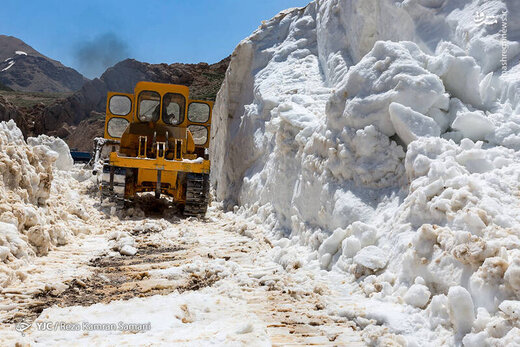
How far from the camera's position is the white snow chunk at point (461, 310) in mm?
2441

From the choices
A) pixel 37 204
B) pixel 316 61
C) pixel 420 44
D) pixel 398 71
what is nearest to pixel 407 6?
pixel 420 44

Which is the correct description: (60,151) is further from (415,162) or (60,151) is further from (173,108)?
(415,162)

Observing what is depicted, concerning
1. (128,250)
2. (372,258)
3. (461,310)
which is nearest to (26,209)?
(128,250)

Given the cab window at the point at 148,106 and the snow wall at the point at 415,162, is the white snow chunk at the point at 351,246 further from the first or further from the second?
the cab window at the point at 148,106

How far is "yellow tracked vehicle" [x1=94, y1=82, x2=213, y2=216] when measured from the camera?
28.2ft

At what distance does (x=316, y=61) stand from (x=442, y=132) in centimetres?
517

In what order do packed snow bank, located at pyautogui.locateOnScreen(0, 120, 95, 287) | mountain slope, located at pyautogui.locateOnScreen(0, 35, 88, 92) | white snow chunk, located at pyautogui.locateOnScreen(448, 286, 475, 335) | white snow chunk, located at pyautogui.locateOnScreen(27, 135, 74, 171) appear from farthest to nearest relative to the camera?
mountain slope, located at pyautogui.locateOnScreen(0, 35, 88, 92) → white snow chunk, located at pyautogui.locateOnScreen(27, 135, 74, 171) → packed snow bank, located at pyautogui.locateOnScreen(0, 120, 95, 287) → white snow chunk, located at pyautogui.locateOnScreen(448, 286, 475, 335)

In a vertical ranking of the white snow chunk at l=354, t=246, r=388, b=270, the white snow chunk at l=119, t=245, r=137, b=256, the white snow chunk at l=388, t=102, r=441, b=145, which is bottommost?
the white snow chunk at l=119, t=245, r=137, b=256

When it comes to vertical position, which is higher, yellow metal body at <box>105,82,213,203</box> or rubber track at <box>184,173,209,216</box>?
yellow metal body at <box>105,82,213,203</box>

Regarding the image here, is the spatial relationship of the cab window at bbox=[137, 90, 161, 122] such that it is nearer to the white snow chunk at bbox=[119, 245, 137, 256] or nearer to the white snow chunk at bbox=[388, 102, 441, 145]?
the white snow chunk at bbox=[119, 245, 137, 256]

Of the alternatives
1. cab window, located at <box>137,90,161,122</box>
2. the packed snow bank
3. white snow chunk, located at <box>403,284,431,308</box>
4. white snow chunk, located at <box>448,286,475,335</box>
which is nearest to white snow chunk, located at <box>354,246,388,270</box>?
white snow chunk, located at <box>403,284,431,308</box>

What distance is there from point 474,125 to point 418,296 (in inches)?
83.7

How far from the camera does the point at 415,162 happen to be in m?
3.91

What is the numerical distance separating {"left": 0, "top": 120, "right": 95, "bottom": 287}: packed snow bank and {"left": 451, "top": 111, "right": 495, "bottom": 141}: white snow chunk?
4.31 meters
